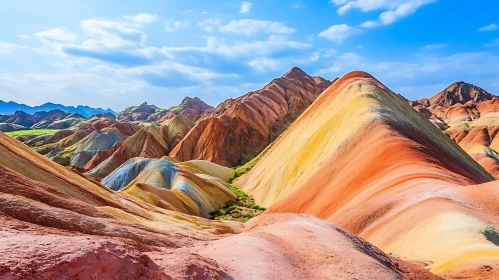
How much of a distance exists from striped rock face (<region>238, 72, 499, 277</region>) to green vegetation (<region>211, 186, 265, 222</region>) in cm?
148

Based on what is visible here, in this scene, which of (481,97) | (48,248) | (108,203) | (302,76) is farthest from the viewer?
(481,97)

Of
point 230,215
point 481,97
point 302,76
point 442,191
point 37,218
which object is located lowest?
point 230,215

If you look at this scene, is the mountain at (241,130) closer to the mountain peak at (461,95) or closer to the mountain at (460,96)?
the mountain at (460,96)

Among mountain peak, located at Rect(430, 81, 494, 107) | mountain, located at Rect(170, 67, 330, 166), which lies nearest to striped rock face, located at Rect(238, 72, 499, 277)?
mountain, located at Rect(170, 67, 330, 166)

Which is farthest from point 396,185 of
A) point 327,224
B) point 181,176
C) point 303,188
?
point 181,176

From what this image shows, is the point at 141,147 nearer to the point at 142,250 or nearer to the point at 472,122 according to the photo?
the point at 142,250

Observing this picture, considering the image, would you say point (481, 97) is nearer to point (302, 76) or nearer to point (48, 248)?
point (302, 76)

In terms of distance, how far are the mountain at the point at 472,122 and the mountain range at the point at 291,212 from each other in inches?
1708

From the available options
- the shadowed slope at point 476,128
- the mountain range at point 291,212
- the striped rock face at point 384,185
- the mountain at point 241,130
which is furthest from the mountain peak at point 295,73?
Result: the striped rock face at point 384,185

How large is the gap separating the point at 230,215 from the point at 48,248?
3959 cm

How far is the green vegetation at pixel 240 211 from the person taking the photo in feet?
148

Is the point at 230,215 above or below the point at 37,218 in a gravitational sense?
below

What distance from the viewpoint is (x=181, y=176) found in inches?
2068

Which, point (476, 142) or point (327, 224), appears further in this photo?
point (476, 142)
